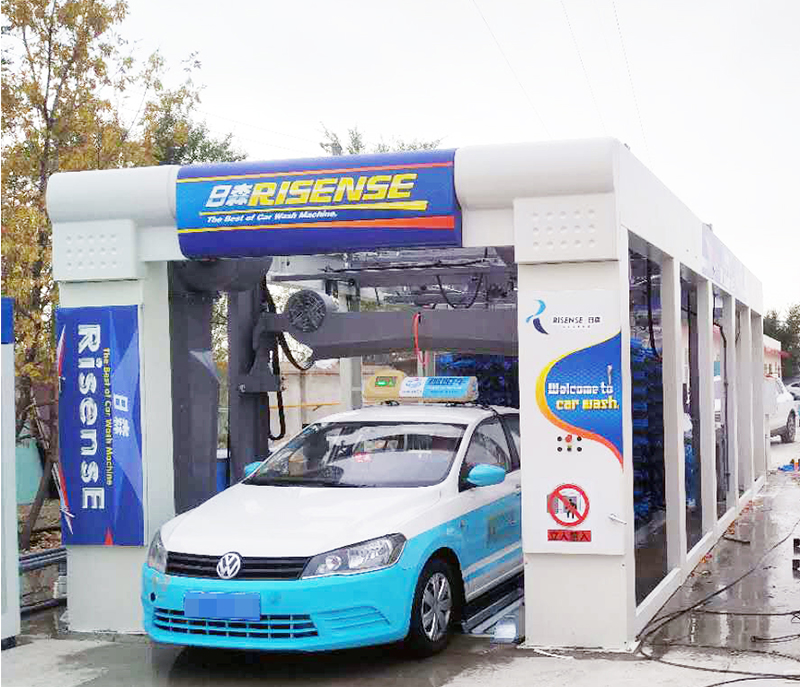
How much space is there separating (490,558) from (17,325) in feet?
19.8

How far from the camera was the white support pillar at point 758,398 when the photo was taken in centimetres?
1762

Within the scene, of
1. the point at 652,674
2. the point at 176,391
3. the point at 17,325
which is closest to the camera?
the point at 652,674

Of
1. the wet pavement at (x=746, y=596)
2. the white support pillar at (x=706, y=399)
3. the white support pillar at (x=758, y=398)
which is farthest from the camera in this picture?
the white support pillar at (x=758, y=398)

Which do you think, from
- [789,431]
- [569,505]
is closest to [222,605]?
[569,505]

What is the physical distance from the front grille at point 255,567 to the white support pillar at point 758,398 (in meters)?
12.3

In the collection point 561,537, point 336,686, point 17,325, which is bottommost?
point 336,686

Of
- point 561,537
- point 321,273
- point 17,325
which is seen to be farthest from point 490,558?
point 17,325

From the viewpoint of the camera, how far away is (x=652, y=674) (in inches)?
259

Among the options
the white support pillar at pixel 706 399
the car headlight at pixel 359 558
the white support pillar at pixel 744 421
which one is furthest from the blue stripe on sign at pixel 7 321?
the white support pillar at pixel 744 421

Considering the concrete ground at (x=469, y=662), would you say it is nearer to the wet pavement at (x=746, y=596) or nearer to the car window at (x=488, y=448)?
the wet pavement at (x=746, y=596)

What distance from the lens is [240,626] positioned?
6641 millimetres

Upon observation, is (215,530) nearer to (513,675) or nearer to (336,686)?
(336,686)

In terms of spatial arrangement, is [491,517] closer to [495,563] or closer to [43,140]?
[495,563]

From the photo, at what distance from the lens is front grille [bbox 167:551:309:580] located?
259 inches
